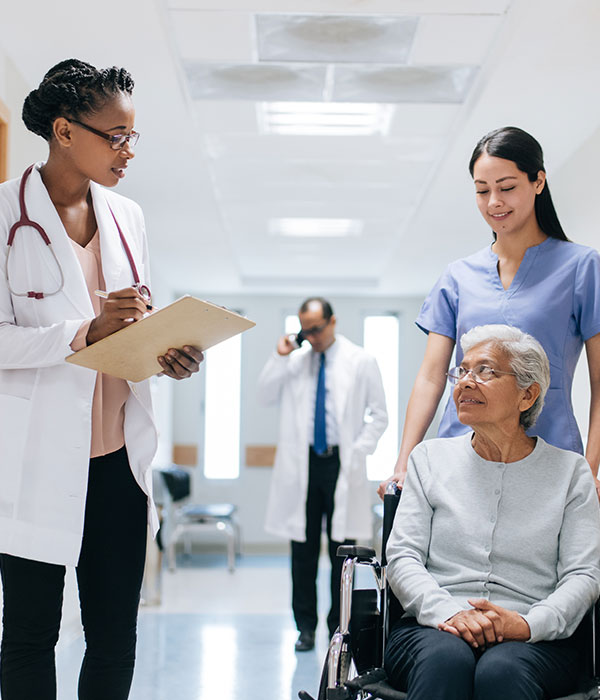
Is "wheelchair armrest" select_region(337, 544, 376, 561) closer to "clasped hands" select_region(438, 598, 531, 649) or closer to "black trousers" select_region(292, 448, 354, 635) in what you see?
"clasped hands" select_region(438, 598, 531, 649)

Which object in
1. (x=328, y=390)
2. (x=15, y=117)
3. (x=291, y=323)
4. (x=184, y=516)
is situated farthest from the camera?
(x=291, y=323)

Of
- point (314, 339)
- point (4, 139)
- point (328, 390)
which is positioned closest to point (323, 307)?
point (314, 339)

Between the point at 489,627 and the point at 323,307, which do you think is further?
the point at 323,307

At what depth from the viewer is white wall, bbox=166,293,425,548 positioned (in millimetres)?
8320

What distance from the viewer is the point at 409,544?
1.79m

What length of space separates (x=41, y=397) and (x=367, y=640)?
867 millimetres

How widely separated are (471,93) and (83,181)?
2403 millimetres

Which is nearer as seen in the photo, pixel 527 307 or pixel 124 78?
pixel 124 78

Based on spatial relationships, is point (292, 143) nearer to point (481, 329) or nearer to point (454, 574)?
point (481, 329)

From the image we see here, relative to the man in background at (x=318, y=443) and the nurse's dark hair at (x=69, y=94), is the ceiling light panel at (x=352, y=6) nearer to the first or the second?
the nurse's dark hair at (x=69, y=94)

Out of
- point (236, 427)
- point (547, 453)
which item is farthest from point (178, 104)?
point (236, 427)

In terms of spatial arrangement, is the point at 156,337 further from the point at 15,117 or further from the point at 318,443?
the point at 318,443

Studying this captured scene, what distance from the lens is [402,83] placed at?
3.60m

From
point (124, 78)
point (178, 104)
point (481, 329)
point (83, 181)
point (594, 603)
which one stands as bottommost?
point (594, 603)
